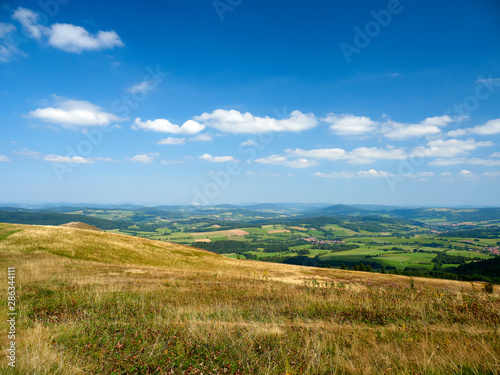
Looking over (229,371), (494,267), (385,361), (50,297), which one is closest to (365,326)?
(385,361)

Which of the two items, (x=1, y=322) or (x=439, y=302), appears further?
(x=439, y=302)

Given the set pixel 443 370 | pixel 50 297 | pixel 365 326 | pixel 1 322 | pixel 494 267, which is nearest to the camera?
pixel 443 370

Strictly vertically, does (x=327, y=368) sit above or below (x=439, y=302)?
above

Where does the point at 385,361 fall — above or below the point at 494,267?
above

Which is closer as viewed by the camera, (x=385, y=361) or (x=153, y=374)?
(x=153, y=374)

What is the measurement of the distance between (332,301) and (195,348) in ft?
24.7

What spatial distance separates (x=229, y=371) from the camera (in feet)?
16.8

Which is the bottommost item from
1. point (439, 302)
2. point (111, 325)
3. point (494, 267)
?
point (494, 267)

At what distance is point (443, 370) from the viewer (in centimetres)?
491

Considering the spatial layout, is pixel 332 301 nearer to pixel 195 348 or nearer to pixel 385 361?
pixel 385 361

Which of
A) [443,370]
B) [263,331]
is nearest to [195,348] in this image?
[263,331]

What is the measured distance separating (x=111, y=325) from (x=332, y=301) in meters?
9.02

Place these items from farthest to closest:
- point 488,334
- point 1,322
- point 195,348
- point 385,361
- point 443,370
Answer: point 1,322
point 488,334
point 195,348
point 385,361
point 443,370

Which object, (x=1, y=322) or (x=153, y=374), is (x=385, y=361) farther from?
(x=1, y=322)
